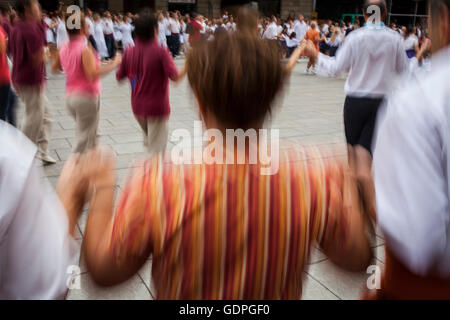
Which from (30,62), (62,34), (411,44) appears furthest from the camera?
(411,44)

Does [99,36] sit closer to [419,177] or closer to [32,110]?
[32,110]

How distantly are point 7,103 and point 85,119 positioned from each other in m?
1.19

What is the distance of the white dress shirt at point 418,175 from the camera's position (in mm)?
995

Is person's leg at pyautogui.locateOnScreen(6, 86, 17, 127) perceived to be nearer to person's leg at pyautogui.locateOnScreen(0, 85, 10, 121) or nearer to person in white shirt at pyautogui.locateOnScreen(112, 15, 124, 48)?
person's leg at pyautogui.locateOnScreen(0, 85, 10, 121)

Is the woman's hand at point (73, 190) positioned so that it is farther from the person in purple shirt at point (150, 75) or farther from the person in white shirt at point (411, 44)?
the person in white shirt at point (411, 44)

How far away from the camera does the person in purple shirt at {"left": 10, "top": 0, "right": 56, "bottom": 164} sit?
449cm

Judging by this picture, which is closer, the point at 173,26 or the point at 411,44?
the point at 411,44

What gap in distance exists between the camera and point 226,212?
106cm

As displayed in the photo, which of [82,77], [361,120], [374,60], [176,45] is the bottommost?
[176,45]

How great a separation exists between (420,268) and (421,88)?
17.8 inches

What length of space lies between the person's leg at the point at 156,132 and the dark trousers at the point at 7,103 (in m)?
1.83

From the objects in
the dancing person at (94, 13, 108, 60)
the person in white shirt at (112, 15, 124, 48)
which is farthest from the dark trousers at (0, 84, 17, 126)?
the person in white shirt at (112, 15, 124, 48)

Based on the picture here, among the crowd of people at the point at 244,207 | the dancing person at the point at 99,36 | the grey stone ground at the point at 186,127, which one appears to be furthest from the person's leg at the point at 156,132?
the dancing person at the point at 99,36

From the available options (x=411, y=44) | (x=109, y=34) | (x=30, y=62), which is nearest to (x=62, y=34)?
(x=30, y=62)
